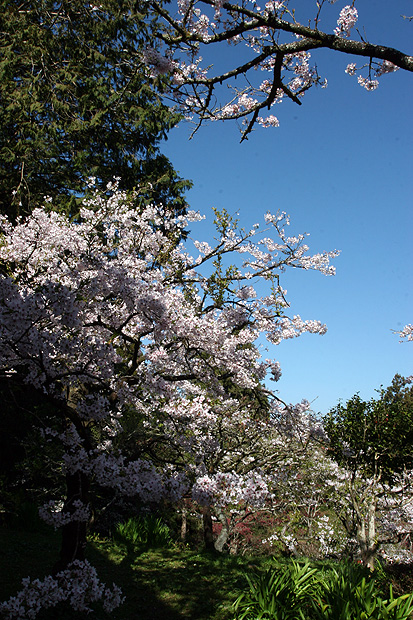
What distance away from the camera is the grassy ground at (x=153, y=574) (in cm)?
627

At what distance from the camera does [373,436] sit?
11359 millimetres

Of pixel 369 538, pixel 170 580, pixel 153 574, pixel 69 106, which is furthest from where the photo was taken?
pixel 69 106

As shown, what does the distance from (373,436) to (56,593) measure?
913cm

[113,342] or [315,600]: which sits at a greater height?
[113,342]

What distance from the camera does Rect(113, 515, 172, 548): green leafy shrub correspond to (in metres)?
10.3

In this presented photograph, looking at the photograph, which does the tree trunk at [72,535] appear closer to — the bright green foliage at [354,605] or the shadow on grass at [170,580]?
the shadow on grass at [170,580]

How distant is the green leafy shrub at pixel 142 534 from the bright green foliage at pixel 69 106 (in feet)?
27.2

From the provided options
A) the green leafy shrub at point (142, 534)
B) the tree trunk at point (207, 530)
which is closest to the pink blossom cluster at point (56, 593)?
the green leafy shrub at point (142, 534)

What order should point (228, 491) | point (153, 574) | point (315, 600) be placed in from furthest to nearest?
point (153, 574), point (315, 600), point (228, 491)

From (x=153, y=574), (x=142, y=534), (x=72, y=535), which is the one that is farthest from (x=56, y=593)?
(x=142, y=534)

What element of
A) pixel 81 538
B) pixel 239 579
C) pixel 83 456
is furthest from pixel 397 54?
pixel 239 579

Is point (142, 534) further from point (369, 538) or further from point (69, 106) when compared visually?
point (69, 106)

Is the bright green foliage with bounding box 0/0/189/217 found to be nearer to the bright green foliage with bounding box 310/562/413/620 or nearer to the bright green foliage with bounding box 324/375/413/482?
Answer: the bright green foliage with bounding box 324/375/413/482

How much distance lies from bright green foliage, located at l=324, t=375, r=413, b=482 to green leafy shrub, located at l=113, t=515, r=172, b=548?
502cm
